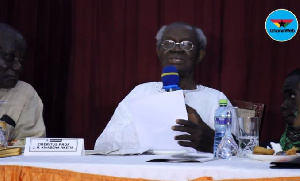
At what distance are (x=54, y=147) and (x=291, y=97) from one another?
152 cm

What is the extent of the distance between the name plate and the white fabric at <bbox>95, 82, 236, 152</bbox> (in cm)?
44

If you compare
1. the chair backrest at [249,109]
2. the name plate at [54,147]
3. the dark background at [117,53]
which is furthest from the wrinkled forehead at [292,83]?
the name plate at [54,147]

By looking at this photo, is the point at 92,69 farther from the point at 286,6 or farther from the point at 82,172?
the point at 82,172

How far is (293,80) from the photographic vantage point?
2576 mm

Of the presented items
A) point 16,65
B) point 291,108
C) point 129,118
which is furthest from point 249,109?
point 16,65

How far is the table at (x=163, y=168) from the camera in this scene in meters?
1.17

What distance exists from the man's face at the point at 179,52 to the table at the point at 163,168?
3.72 ft

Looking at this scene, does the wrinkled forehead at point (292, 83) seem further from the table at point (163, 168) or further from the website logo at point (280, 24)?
the table at point (163, 168)

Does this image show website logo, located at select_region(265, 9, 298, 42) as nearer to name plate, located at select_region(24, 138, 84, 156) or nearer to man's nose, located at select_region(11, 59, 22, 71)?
man's nose, located at select_region(11, 59, 22, 71)

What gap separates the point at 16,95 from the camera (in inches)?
97.9

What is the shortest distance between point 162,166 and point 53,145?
0.46 m

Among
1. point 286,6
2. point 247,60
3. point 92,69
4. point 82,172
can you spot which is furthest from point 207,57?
point 82,172

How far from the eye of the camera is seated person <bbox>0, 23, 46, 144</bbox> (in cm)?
242

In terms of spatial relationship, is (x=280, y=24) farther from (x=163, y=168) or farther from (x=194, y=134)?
(x=163, y=168)
